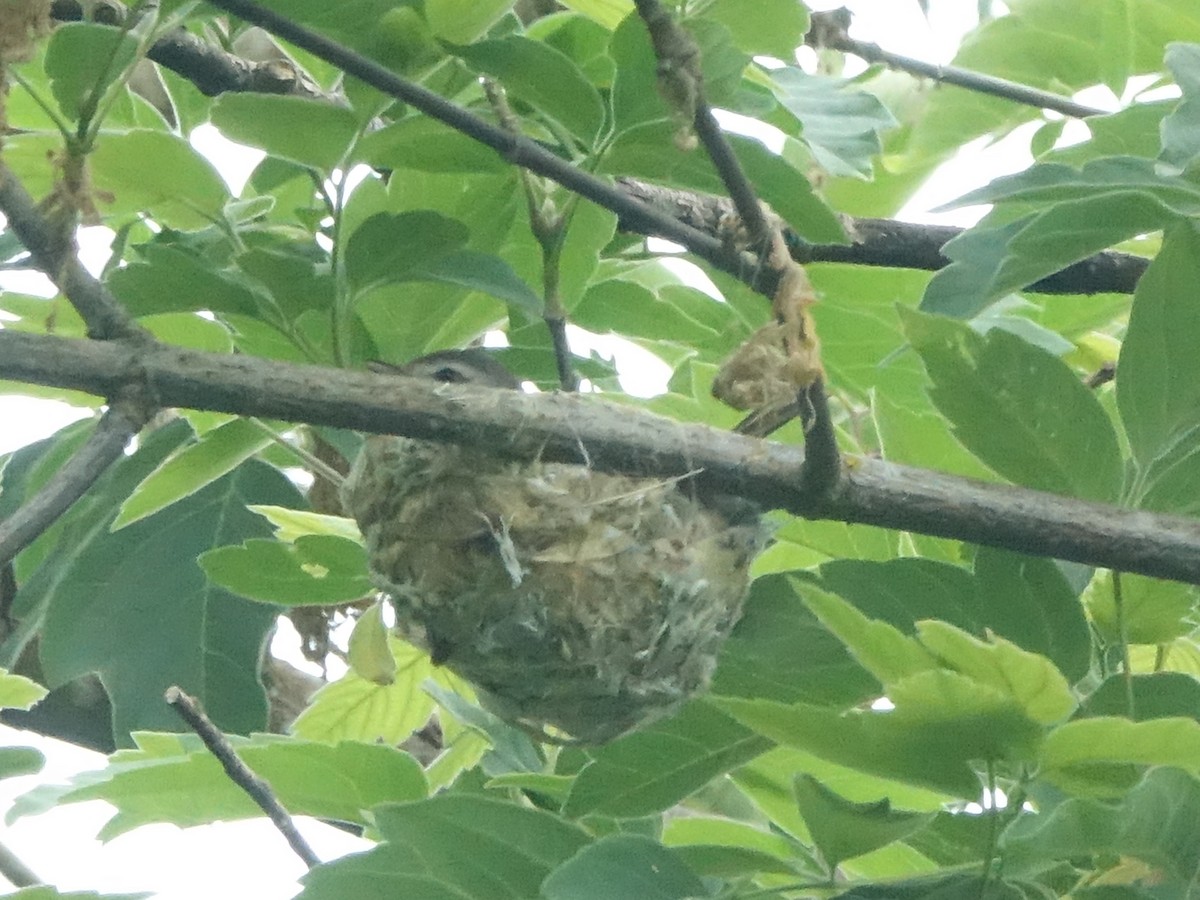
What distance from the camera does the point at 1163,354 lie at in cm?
96

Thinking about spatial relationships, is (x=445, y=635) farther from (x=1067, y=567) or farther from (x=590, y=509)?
(x=1067, y=567)

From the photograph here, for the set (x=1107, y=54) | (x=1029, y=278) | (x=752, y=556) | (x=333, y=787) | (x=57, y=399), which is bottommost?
(x=333, y=787)

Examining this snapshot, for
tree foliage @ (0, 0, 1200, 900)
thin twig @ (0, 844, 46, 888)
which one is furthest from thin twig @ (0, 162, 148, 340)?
thin twig @ (0, 844, 46, 888)

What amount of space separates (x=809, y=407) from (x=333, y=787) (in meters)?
0.53

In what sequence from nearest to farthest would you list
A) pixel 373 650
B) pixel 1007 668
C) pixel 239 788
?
pixel 1007 668
pixel 239 788
pixel 373 650

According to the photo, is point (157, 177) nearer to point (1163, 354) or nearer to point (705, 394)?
point (705, 394)

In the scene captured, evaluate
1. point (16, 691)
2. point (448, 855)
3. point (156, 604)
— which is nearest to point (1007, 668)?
point (448, 855)

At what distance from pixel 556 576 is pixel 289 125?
1.41ft

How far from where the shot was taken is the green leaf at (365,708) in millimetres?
1574

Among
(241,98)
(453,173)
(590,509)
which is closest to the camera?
(241,98)

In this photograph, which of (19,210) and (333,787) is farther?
(333,787)

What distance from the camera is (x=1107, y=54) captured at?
1.47 m

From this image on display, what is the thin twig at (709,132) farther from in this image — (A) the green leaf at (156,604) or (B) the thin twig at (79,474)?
(A) the green leaf at (156,604)

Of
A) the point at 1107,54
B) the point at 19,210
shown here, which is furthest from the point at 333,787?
the point at 1107,54
